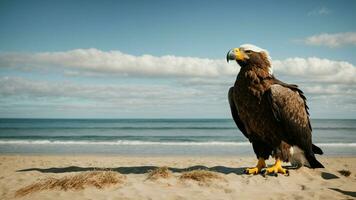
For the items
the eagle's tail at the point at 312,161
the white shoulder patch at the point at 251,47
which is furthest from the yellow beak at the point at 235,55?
the eagle's tail at the point at 312,161

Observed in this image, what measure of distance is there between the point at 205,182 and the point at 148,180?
1173mm

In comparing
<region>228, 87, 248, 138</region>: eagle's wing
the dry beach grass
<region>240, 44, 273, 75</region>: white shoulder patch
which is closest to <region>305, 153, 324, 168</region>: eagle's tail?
<region>228, 87, 248, 138</region>: eagle's wing

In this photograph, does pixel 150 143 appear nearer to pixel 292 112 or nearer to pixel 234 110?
pixel 234 110

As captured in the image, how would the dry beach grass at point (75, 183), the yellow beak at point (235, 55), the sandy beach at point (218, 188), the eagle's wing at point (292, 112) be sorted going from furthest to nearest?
the yellow beak at point (235, 55), the eagle's wing at point (292, 112), the dry beach grass at point (75, 183), the sandy beach at point (218, 188)

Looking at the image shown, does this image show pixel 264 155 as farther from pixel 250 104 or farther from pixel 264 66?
pixel 264 66

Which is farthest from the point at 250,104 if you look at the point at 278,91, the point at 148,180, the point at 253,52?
the point at 148,180

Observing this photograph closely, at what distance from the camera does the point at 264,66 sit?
6.40 m

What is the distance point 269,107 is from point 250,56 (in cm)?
110

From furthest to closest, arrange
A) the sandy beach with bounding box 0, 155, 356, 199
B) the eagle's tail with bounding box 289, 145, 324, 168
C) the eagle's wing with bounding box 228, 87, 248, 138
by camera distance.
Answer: the eagle's wing with bounding box 228, 87, 248, 138, the eagle's tail with bounding box 289, 145, 324, 168, the sandy beach with bounding box 0, 155, 356, 199

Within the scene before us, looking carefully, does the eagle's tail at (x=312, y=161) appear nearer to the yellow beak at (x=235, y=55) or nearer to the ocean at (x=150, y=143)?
the yellow beak at (x=235, y=55)

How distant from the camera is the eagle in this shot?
6.18m

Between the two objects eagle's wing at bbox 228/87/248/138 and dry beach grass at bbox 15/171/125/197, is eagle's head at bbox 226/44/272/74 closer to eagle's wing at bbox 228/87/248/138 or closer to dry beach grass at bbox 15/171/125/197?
eagle's wing at bbox 228/87/248/138

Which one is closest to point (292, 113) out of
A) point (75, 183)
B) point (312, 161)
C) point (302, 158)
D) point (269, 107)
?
point (269, 107)

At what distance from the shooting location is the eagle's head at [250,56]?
6.35 metres
